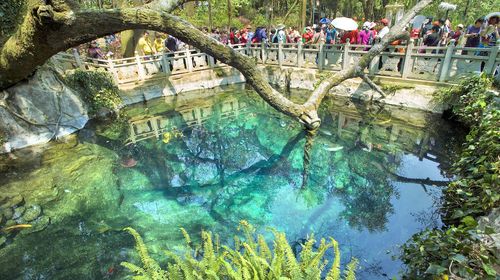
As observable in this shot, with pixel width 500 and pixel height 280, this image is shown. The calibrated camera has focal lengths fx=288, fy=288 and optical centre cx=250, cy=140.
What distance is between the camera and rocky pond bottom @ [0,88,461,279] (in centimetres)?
472

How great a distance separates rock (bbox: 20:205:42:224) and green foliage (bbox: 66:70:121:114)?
500 cm

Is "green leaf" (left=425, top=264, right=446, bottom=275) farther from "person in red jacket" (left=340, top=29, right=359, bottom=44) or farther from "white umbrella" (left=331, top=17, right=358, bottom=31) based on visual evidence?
"person in red jacket" (left=340, top=29, right=359, bottom=44)

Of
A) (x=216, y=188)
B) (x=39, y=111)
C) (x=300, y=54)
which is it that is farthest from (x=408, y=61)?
(x=39, y=111)

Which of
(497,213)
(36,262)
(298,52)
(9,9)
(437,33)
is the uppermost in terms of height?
(9,9)

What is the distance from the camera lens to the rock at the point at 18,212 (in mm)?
5395

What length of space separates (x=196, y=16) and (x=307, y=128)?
811 inches

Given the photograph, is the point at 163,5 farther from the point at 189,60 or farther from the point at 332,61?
the point at 332,61

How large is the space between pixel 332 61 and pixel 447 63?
393 cm

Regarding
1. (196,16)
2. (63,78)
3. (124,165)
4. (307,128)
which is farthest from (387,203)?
(196,16)

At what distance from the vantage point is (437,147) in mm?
7398

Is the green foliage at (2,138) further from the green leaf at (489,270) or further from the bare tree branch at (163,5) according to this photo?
the green leaf at (489,270)

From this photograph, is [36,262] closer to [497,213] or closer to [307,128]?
[497,213]

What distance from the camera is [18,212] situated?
216 inches

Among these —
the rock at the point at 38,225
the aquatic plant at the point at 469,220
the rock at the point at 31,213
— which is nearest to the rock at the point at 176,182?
the rock at the point at 38,225
